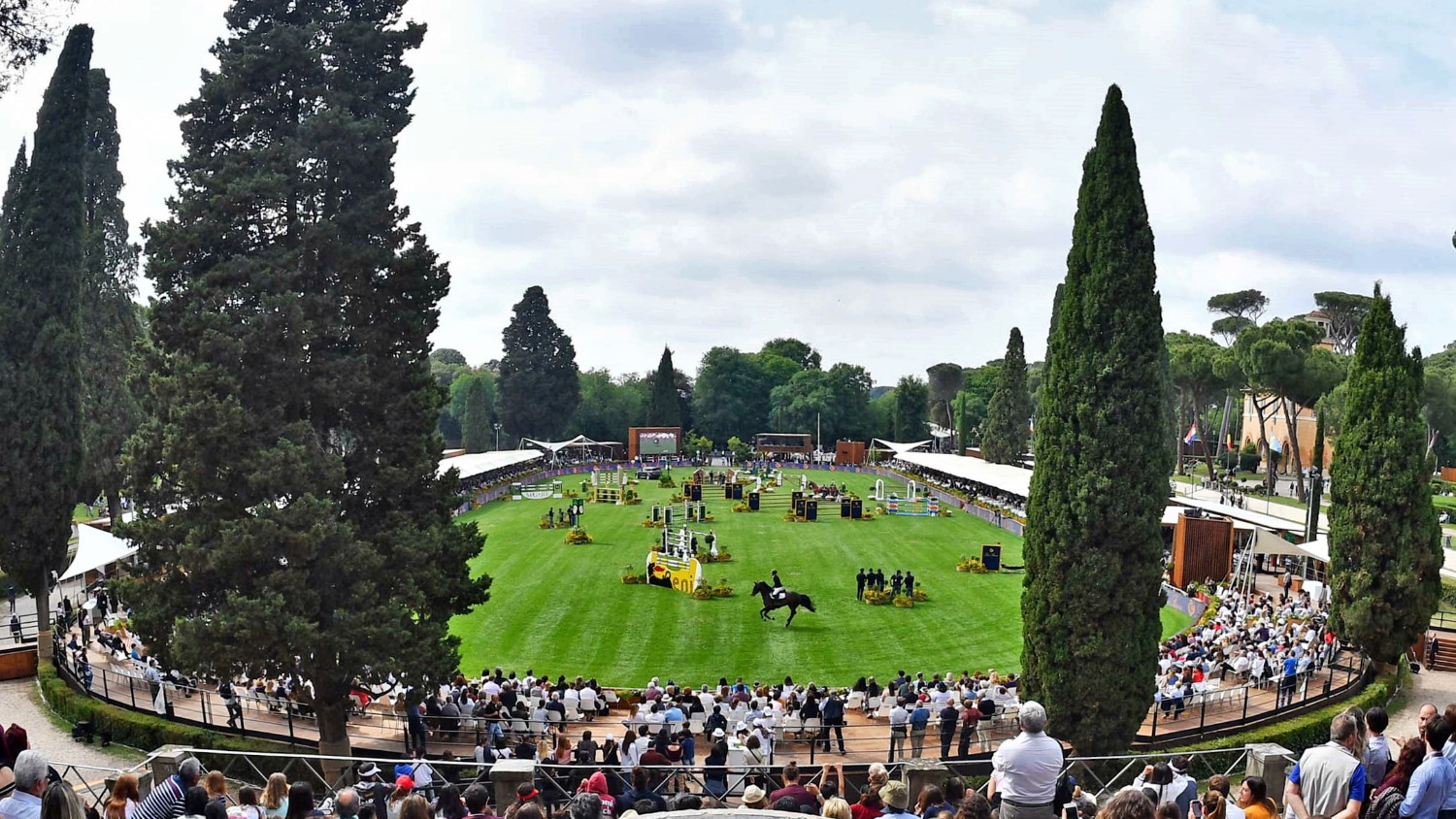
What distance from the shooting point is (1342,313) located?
78.6m

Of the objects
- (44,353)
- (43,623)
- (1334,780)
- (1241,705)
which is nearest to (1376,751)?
(1334,780)

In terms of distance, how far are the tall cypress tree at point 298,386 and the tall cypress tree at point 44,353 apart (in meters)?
11.1

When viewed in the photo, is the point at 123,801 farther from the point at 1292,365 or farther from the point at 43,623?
the point at 1292,365

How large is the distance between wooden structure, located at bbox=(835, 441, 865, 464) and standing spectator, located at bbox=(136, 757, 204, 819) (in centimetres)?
7686

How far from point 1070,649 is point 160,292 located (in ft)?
53.8

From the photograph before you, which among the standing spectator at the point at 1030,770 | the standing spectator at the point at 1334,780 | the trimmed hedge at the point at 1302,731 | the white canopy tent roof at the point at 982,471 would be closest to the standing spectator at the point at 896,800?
the standing spectator at the point at 1030,770

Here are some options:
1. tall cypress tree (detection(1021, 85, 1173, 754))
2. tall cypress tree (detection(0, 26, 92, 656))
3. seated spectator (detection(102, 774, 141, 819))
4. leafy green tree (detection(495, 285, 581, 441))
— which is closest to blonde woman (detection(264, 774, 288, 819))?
seated spectator (detection(102, 774, 141, 819))

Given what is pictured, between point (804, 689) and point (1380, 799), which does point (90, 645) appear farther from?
point (1380, 799)

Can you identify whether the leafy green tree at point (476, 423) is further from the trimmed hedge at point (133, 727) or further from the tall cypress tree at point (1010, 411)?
the trimmed hedge at point (133, 727)

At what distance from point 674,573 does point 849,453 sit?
55.8 meters

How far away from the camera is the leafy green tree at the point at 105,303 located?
3612 cm

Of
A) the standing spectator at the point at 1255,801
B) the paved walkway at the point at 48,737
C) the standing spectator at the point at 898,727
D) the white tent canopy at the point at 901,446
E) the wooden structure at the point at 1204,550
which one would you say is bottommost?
the paved walkway at the point at 48,737

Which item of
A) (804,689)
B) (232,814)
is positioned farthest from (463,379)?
(232,814)

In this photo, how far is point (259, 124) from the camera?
618 inches
